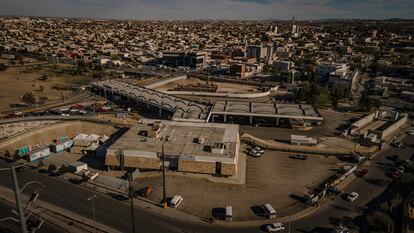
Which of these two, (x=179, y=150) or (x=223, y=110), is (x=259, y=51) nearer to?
(x=223, y=110)

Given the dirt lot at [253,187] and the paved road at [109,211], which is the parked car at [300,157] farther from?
the paved road at [109,211]

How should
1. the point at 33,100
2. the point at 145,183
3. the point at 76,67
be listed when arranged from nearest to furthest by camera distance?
1. the point at 145,183
2. the point at 33,100
3. the point at 76,67

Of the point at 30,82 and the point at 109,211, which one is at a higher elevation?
the point at 30,82

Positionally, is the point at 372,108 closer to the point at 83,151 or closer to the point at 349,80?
the point at 349,80

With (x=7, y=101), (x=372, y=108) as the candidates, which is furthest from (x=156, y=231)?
(x=372, y=108)

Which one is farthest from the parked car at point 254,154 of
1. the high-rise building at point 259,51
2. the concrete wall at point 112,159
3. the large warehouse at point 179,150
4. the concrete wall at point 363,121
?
the high-rise building at point 259,51

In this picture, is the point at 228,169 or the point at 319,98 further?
the point at 319,98

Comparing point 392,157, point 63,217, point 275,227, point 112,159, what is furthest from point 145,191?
point 392,157

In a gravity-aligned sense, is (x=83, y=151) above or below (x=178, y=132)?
below
